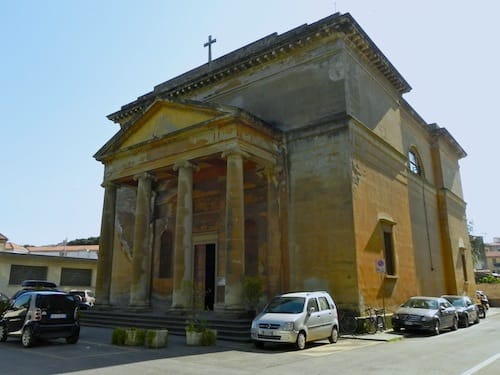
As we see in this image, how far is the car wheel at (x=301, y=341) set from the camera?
1149 cm

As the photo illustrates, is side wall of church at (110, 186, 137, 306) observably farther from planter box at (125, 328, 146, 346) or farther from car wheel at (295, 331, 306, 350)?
car wheel at (295, 331, 306, 350)

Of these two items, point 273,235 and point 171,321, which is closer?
point 171,321

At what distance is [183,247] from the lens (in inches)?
654

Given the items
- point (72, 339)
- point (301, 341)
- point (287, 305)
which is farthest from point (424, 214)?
point (72, 339)

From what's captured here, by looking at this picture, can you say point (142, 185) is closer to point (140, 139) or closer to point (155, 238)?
point (140, 139)

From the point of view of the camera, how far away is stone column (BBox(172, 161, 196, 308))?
1619cm

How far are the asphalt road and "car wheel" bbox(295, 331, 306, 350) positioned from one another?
0.76ft

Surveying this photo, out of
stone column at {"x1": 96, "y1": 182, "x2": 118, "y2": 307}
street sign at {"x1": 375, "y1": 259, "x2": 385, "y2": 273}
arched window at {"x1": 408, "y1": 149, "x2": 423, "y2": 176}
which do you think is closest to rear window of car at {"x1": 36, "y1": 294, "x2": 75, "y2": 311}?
stone column at {"x1": 96, "y1": 182, "x2": 118, "y2": 307}

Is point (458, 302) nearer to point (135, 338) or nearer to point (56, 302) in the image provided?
point (135, 338)

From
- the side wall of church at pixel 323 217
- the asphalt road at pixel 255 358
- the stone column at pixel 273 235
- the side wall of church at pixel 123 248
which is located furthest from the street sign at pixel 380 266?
the side wall of church at pixel 123 248

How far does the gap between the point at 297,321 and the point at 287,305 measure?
1032mm

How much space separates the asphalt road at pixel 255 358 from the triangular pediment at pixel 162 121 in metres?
9.00

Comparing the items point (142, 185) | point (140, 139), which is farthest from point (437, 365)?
point (140, 139)

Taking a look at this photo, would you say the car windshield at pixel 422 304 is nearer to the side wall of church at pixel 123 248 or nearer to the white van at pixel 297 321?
the white van at pixel 297 321
